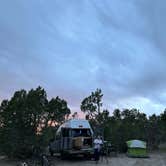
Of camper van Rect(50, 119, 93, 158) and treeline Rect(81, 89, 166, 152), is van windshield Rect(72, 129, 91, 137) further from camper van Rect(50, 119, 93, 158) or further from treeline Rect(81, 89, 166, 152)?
treeline Rect(81, 89, 166, 152)

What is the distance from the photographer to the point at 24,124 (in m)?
34.8

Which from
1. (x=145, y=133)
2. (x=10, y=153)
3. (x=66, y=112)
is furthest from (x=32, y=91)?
(x=145, y=133)

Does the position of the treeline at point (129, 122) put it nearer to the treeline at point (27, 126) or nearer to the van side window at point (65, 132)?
the treeline at point (27, 126)

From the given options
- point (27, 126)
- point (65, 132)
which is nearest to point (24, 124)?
point (27, 126)

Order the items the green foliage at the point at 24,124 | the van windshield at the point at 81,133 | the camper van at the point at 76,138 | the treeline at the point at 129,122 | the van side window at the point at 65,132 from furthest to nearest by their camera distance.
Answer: the treeline at the point at 129,122 < the green foliage at the point at 24,124 < the van side window at the point at 65,132 < the van windshield at the point at 81,133 < the camper van at the point at 76,138

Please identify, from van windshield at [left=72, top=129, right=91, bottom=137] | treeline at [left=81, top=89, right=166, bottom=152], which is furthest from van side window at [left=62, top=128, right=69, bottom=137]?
treeline at [left=81, top=89, right=166, bottom=152]

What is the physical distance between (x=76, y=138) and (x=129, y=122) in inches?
845

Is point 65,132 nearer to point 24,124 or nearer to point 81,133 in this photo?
point 81,133

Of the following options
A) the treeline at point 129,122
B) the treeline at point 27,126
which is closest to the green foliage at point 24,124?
the treeline at point 27,126

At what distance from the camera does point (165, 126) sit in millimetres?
56406

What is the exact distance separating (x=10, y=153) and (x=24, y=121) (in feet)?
8.84

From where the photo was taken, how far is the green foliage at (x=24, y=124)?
3416cm

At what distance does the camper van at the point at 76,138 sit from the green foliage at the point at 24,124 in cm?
183

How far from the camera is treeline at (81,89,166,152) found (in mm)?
48688
